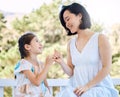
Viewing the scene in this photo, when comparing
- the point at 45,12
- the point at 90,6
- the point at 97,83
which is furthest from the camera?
the point at 90,6

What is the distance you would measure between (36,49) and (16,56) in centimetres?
415

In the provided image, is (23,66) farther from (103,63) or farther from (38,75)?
(103,63)

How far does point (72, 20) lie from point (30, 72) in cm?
39

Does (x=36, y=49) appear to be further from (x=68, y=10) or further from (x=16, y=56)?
(x=16, y=56)

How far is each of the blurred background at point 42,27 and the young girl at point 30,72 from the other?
4041mm

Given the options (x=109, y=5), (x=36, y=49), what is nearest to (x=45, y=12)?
(x=109, y=5)

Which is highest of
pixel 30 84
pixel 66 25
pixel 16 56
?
pixel 66 25

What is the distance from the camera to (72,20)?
5.14 ft

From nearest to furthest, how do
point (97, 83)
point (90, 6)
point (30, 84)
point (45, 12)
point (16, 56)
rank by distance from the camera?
point (97, 83) → point (30, 84) → point (16, 56) → point (45, 12) → point (90, 6)

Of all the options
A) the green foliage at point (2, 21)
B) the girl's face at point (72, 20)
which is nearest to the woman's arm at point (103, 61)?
the girl's face at point (72, 20)

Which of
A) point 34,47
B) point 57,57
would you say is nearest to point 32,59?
point 34,47

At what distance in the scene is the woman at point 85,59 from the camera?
146 centimetres

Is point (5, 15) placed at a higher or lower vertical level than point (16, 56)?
higher

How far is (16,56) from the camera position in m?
5.89
